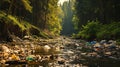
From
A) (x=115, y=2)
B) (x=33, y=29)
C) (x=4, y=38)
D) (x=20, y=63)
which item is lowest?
(x=20, y=63)

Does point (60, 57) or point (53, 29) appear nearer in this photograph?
point (60, 57)

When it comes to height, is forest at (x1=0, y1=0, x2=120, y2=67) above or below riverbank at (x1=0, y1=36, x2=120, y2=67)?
above

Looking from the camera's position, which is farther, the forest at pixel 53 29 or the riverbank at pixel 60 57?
the forest at pixel 53 29

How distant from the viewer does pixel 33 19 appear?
166ft

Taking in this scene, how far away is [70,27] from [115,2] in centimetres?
8695

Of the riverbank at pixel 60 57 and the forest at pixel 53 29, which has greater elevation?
the forest at pixel 53 29

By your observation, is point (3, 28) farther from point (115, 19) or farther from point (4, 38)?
point (115, 19)

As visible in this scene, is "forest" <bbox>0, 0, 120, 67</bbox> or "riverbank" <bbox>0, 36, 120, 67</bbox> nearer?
"riverbank" <bbox>0, 36, 120, 67</bbox>

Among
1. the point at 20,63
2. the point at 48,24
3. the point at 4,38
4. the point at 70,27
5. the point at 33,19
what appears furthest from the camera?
the point at 70,27

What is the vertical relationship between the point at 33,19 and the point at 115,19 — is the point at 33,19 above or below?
above

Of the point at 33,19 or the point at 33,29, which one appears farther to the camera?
the point at 33,19

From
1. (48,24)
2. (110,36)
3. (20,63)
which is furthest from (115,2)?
(20,63)

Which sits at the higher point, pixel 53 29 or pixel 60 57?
pixel 53 29

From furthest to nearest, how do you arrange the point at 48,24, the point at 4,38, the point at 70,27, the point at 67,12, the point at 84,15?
the point at 67,12
the point at 70,27
the point at 84,15
the point at 48,24
the point at 4,38
